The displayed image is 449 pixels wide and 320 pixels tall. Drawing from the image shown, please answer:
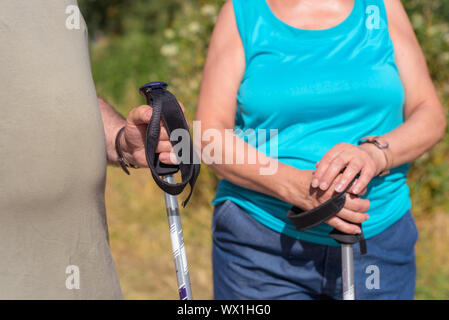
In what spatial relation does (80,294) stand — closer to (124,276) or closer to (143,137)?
(143,137)

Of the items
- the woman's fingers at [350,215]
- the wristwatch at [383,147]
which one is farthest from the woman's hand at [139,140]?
the wristwatch at [383,147]

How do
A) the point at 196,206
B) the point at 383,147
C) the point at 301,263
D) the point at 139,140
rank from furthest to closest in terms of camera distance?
the point at 196,206 → the point at 301,263 → the point at 383,147 → the point at 139,140

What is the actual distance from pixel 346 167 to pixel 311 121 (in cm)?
27

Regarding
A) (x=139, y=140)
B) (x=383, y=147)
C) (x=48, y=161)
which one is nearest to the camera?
(x=48, y=161)

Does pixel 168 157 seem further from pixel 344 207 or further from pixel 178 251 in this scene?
pixel 344 207

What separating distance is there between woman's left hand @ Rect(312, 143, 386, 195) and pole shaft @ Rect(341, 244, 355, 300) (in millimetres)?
207

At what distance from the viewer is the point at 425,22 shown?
4285 mm

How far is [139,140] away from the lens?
1.68m

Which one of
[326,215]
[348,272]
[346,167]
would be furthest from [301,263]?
[346,167]

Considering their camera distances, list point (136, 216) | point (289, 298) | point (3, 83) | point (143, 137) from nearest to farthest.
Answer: point (3, 83) < point (143, 137) < point (289, 298) < point (136, 216)

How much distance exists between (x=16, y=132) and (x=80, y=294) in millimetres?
461

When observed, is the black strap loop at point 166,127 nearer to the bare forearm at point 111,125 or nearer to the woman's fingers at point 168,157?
the woman's fingers at point 168,157

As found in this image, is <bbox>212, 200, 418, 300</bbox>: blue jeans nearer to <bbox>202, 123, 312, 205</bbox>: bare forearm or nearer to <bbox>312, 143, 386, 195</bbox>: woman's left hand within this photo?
<bbox>202, 123, 312, 205</bbox>: bare forearm

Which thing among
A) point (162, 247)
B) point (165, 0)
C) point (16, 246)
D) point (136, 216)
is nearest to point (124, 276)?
point (162, 247)
